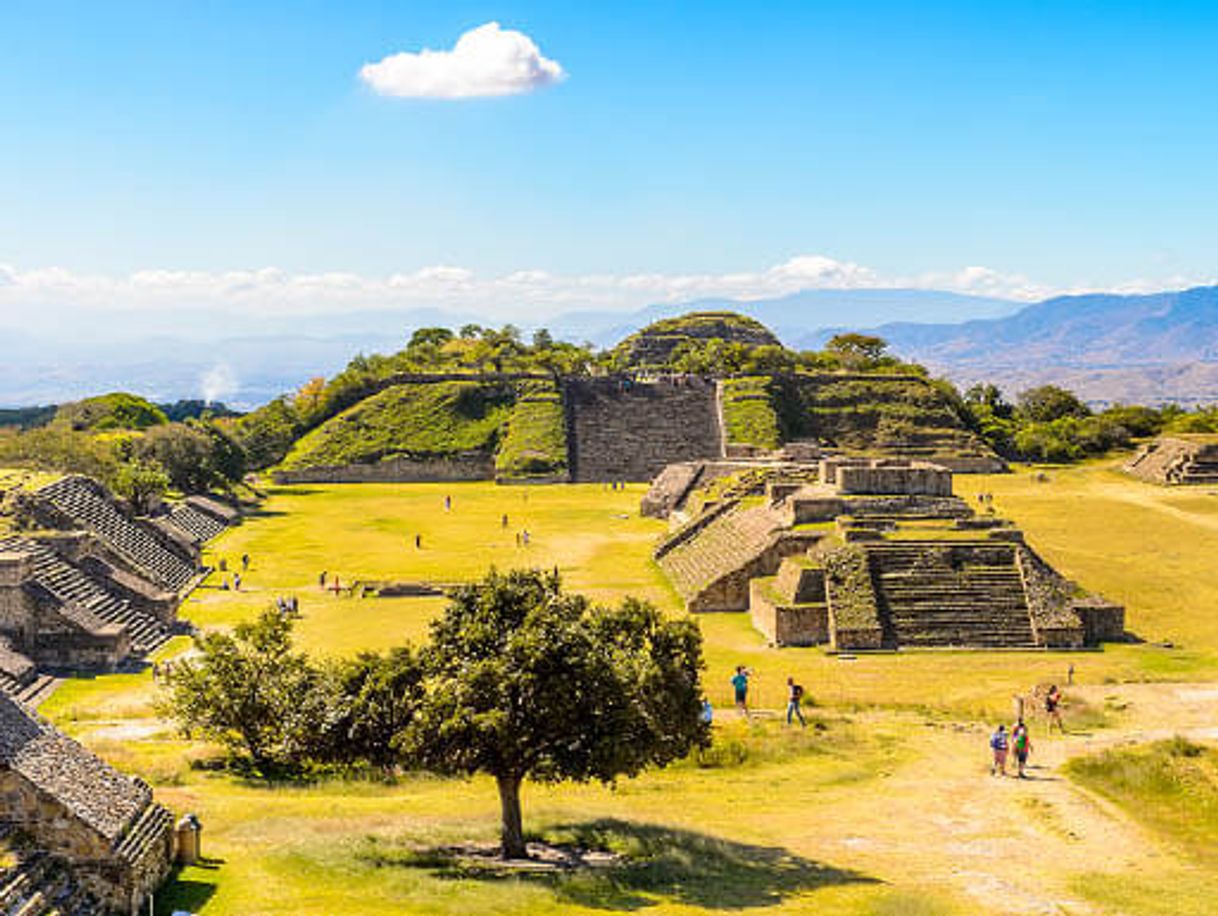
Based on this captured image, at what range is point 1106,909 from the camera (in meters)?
17.4

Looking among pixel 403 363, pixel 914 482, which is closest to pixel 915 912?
pixel 914 482

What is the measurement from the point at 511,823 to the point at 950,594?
77.4 ft

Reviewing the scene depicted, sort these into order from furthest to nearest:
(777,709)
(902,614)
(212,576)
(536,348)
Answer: (536,348), (212,576), (902,614), (777,709)

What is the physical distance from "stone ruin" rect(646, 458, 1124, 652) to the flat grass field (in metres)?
1.10

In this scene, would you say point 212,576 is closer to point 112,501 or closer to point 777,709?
point 112,501

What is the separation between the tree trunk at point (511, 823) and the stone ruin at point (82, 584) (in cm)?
1423

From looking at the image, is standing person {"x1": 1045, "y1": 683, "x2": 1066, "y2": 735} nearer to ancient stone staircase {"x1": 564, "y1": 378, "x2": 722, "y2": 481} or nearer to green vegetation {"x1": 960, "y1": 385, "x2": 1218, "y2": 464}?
ancient stone staircase {"x1": 564, "y1": 378, "x2": 722, "y2": 481}

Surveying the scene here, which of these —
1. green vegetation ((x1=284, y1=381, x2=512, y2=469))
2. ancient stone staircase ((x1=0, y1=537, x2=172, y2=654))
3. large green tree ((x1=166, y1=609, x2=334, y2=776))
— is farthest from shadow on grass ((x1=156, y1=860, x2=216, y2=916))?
green vegetation ((x1=284, y1=381, x2=512, y2=469))

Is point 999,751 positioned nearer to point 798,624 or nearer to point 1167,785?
point 1167,785

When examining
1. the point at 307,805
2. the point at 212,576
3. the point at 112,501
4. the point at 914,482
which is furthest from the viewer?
the point at 112,501

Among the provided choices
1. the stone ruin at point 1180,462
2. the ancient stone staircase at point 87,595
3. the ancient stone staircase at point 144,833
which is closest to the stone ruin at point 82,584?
the ancient stone staircase at point 87,595

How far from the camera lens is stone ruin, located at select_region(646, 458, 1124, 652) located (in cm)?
3722

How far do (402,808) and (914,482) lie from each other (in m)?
29.3

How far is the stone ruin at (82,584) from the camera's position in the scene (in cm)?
3347
